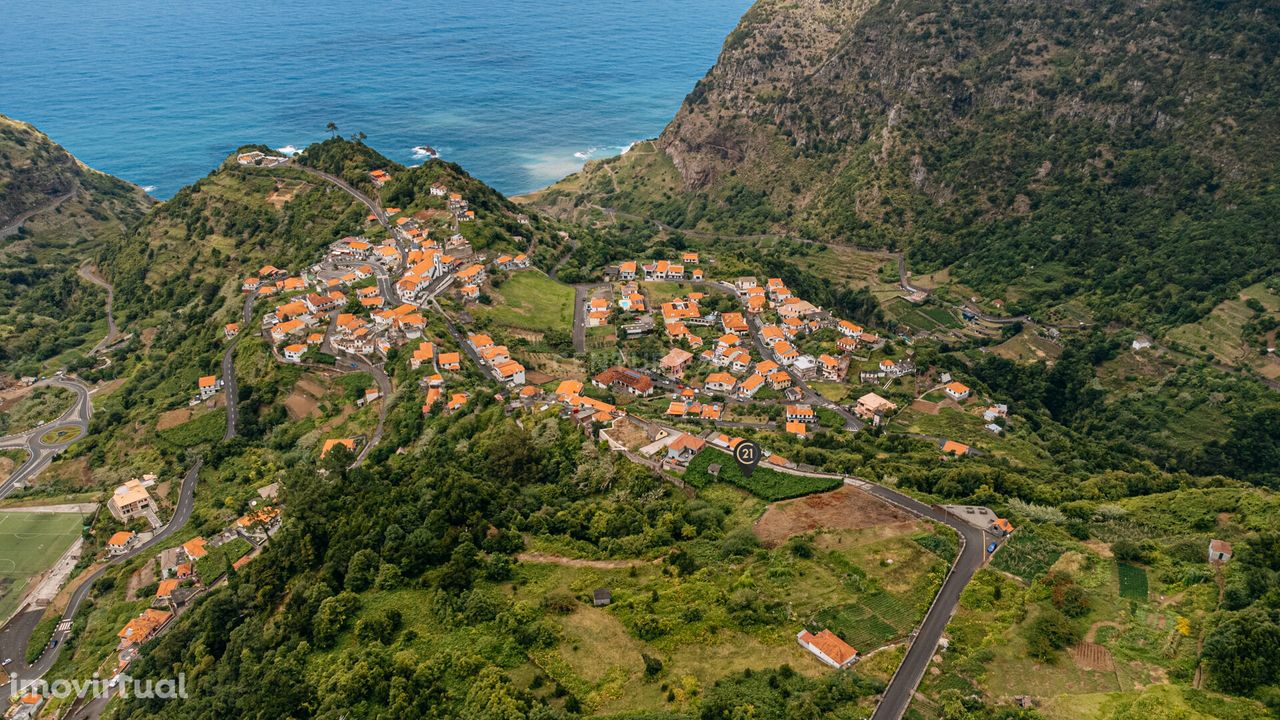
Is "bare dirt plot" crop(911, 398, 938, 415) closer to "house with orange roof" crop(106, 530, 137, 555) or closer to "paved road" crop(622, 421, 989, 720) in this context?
"paved road" crop(622, 421, 989, 720)

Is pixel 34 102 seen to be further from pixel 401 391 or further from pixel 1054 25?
pixel 1054 25

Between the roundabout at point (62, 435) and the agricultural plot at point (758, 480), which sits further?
the roundabout at point (62, 435)

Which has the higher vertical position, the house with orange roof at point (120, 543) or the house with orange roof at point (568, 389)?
the house with orange roof at point (568, 389)

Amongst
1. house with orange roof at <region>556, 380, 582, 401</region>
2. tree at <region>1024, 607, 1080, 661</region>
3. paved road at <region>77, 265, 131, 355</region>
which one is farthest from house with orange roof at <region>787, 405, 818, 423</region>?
paved road at <region>77, 265, 131, 355</region>

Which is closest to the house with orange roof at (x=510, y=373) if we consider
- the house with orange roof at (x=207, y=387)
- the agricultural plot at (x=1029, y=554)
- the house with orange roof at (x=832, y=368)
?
the house with orange roof at (x=207, y=387)

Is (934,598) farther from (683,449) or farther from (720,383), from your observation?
(720,383)

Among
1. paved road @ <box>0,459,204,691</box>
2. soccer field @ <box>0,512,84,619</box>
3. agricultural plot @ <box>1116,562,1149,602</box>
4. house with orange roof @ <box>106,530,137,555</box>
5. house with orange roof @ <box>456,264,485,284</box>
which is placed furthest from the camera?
house with orange roof @ <box>456,264,485,284</box>

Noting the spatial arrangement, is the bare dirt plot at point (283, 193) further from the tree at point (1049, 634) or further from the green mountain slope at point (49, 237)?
the tree at point (1049, 634)
